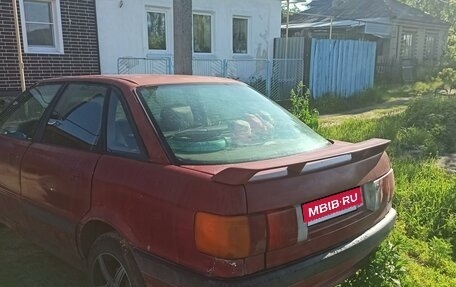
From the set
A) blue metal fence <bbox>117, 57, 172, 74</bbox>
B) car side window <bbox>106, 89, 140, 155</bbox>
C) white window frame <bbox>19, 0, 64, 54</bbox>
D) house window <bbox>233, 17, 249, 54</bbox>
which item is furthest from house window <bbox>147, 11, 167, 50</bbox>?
car side window <bbox>106, 89, 140, 155</bbox>

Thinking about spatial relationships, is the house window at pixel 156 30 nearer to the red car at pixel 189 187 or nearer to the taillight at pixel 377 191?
the red car at pixel 189 187

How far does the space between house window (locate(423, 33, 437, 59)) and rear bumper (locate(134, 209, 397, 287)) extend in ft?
92.7

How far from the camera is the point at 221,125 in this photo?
9.14ft

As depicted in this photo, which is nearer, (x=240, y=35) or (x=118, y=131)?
(x=118, y=131)

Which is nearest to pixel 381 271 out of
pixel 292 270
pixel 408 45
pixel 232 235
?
pixel 292 270

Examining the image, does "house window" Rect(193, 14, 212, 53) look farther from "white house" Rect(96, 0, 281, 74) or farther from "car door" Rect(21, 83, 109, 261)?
"car door" Rect(21, 83, 109, 261)

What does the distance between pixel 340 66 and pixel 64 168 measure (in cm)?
1281

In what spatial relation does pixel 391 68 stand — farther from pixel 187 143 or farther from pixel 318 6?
pixel 187 143

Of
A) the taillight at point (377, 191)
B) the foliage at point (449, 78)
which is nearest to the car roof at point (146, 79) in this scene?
the taillight at point (377, 191)

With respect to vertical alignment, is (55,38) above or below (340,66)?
above

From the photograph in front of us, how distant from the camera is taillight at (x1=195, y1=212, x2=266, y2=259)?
6.62 ft

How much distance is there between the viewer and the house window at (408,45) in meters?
25.3

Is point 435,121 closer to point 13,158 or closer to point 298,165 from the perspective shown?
point 298,165

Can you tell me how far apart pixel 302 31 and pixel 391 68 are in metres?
5.20
